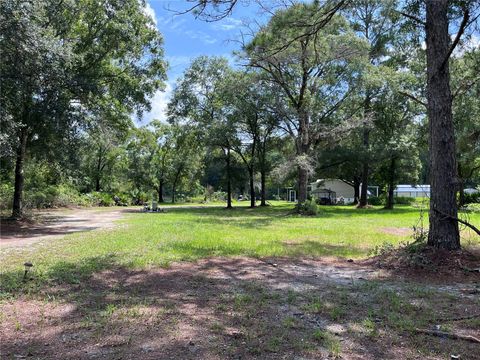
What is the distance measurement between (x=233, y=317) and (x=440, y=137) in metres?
5.39

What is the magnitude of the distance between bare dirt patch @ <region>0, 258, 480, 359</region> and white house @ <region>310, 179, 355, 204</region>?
1614 inches

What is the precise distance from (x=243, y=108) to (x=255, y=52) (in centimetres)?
1432

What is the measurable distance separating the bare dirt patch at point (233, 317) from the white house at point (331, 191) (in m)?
41.0

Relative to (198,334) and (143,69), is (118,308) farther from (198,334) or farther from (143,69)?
(143,69)

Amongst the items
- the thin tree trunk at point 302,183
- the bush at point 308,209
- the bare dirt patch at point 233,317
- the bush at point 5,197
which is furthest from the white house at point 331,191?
the bare dirt patch at point 233,317

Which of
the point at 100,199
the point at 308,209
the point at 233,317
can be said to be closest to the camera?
the point at 233,317

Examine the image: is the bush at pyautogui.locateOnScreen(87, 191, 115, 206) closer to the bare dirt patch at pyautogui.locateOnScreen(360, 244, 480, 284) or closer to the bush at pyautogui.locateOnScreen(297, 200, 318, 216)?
the bush at pyautogui.locateOnScreen(297, 200, 318, 216)

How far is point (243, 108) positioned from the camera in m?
26.0

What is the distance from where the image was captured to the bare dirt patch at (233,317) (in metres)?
3.53

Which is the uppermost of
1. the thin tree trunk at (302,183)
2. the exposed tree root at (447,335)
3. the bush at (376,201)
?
the thin tree trunk at (302,183)

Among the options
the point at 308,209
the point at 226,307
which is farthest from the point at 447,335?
the point at 308,209

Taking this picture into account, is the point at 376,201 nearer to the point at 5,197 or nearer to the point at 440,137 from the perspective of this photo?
the point at 5,197

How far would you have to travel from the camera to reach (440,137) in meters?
7.47

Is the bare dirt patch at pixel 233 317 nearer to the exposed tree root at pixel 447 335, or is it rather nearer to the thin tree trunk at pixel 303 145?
the exposed tree root at pixel 447 335
